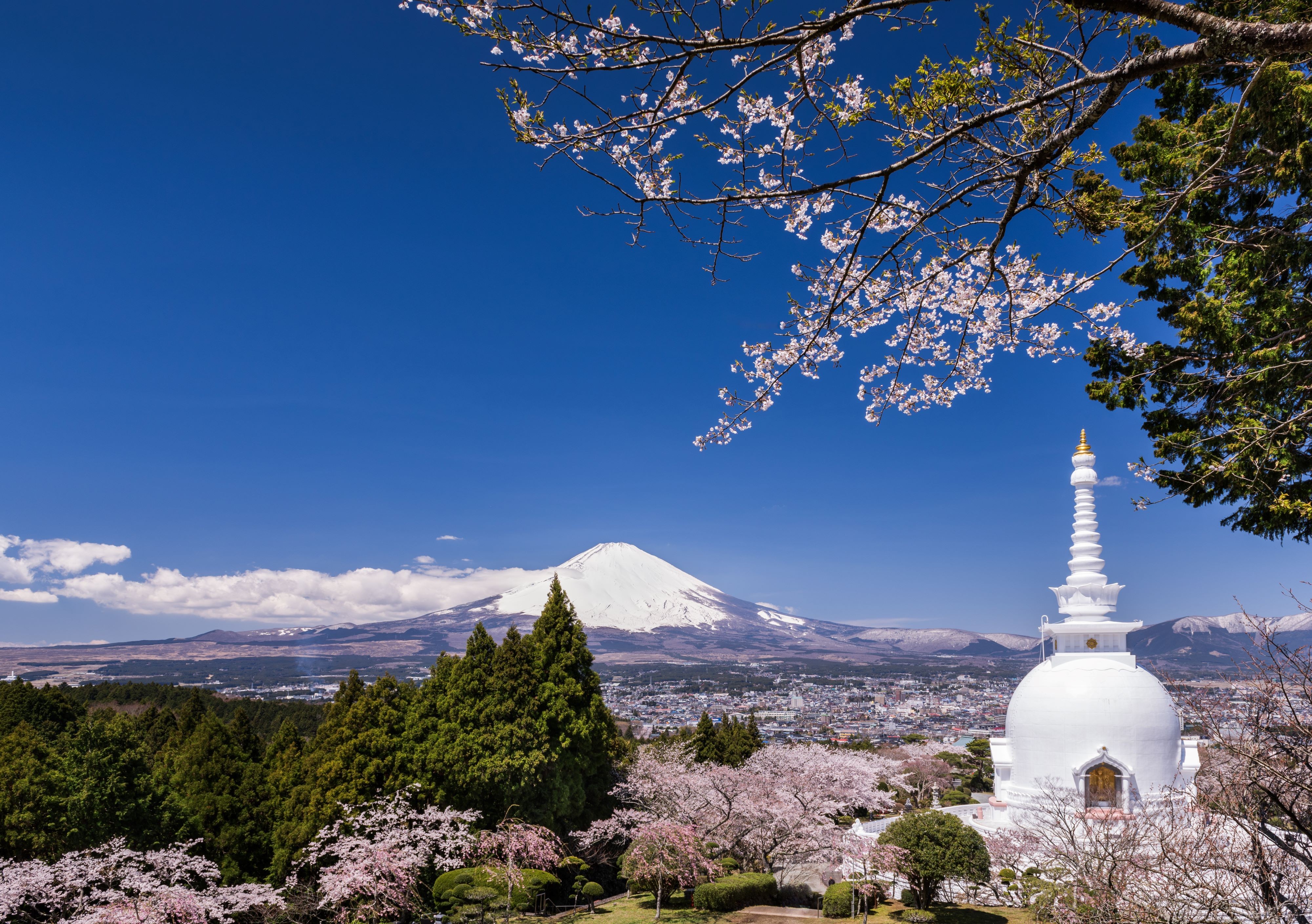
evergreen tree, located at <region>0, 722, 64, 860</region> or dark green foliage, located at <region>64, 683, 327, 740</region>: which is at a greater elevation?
evergreen tree, located at <region>0, 722, 64, 860</region>

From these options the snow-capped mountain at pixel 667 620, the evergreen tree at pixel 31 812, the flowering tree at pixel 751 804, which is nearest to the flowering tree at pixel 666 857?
the flowering tree at pixel 751 804

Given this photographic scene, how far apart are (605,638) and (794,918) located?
12914 centimetres

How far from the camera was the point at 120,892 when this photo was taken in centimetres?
1098

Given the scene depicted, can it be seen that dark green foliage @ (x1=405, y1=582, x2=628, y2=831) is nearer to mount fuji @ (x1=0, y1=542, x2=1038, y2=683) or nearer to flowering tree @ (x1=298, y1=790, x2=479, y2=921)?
flowering tree @ (x1=298, y1=790, x2=479, y2=921)

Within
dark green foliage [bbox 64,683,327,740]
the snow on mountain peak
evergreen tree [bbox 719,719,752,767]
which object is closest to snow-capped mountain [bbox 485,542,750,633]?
the snow on mountain peak

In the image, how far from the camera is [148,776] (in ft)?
44.0

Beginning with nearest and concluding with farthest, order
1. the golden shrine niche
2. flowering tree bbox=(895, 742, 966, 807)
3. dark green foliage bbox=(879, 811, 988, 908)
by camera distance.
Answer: dark green foliage bbox=(879, 811, 988, 908) < the golden shrine niche < flowering tree bbox=(895, 742, 966, 807)

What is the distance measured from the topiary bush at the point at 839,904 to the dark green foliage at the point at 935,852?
116 cm

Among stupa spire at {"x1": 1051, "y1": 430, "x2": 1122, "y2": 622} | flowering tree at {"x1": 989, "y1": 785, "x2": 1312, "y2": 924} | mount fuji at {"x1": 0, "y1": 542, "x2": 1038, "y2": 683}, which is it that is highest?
stupa spire at {"x1": 1051, "y1": 430, "x2": 1122, "y2": 622}

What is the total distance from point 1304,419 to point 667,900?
15017 millimetres

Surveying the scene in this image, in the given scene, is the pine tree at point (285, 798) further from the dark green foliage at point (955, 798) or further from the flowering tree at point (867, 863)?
the dark green foliage at point (955, 798)

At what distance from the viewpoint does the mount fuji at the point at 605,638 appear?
96125 millimetres

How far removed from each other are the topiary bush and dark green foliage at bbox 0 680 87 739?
1828cm

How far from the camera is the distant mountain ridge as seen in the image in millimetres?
88188
